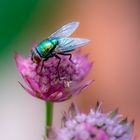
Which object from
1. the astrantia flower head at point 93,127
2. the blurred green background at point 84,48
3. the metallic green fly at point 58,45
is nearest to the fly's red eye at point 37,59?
the metallic green fly at point 58,45

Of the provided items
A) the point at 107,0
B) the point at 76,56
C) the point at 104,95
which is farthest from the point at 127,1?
the point at 76,56

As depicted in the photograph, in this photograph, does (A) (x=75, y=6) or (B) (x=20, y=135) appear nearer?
(B) (x=20, y=135)

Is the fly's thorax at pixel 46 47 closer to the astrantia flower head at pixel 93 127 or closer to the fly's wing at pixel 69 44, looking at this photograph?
the fly's wing at pixel 69 44

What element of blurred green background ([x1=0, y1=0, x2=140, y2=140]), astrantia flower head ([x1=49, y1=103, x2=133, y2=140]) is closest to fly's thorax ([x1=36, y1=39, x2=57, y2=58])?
astrantia flower head ([x1=49, y1=103, x2=133, y2=140])

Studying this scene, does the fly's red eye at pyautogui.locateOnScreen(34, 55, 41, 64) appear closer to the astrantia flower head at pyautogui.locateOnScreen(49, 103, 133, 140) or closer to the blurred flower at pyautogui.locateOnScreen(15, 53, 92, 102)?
the blurred flower at pyautogui.locateOnScreen(15, 53, 92, 102)

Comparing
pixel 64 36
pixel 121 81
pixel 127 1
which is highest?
pixel 64 36

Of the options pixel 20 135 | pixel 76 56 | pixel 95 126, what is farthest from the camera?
pixel 20 135

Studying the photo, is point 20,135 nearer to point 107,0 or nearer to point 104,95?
point 104,95
